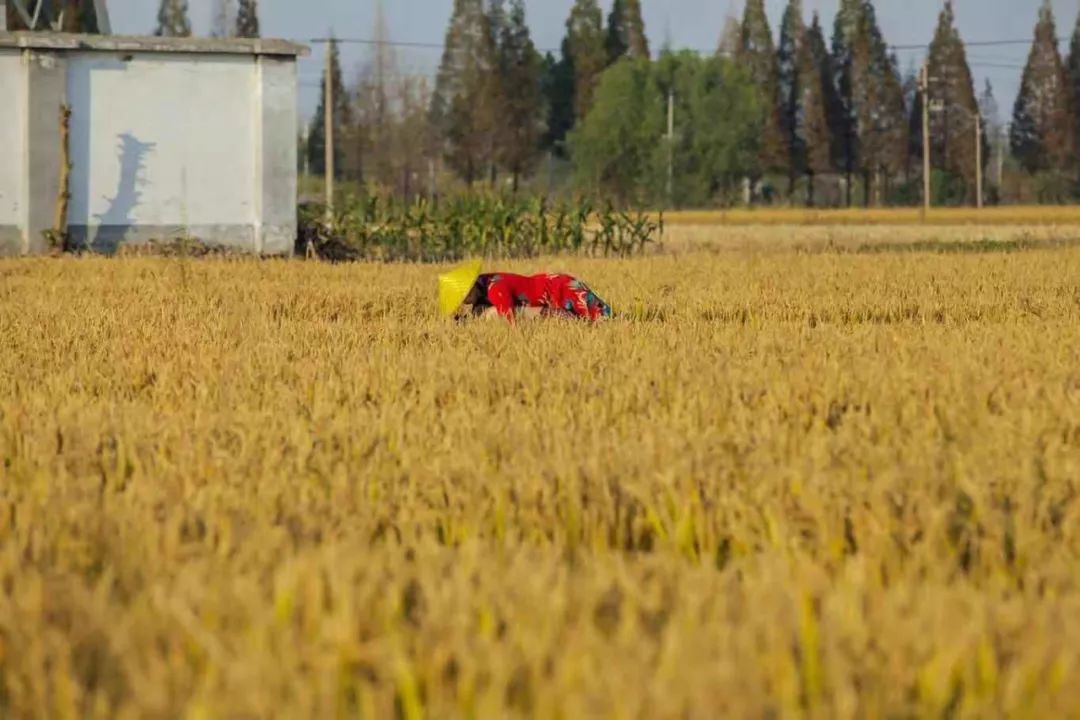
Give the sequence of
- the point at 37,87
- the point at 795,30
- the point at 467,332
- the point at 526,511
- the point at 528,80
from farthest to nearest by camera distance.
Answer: the point at 795,30, the point at 528,80, the point at 37,87, the point at 467,332, the point at 526,511

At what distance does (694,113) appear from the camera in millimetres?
61438

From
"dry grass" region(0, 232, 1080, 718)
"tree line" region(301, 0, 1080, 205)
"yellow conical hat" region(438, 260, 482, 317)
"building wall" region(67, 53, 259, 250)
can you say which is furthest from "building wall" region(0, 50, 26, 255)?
"tree line" region(301, 0, 1080, 205)

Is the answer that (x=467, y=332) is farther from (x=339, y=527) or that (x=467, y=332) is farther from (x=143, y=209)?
(x=143, y=209)

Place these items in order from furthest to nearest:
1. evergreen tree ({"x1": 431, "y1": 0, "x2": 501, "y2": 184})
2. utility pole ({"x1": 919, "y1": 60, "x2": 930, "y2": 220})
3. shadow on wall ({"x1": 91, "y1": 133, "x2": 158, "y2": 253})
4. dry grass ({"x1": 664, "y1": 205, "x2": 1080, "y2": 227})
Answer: evergreen tree ({"x1": 431, "y1": 0, "x2": 501, "y2": 184}), utility pole ({"x1": 919, "y1": 60, "x2": 930, "y2": 220}), dry grass ({"x1": 664, "y1": 205, "x2": 1080, "y2": 227}), shadow on wall ({"x1": 91, "y1": 133, "x2": 158, "y2": 253})

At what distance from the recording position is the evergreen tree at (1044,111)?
2397 inches

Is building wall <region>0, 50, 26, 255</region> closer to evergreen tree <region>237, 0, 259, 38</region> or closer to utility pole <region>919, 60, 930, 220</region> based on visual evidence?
utility pole <region>919, 60, 930, 220</region>

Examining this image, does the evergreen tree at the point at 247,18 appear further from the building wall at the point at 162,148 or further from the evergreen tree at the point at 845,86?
the building wall at the point at 162,148

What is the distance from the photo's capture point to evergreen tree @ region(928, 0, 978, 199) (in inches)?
2522

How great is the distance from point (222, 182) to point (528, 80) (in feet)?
136

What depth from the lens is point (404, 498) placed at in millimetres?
3428

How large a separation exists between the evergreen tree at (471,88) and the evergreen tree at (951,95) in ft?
62.1

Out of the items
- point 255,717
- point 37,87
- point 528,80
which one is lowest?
point 255,717

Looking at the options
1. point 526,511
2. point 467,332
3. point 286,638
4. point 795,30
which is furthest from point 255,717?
point 795,30

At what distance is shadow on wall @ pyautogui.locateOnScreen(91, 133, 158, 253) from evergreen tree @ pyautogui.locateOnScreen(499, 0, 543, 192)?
39439mm
